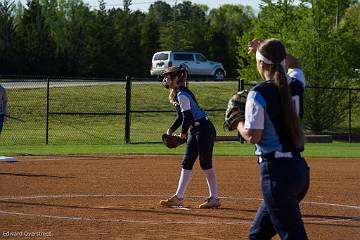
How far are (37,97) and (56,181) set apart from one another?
916 inches

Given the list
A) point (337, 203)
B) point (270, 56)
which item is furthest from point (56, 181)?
point (270, 56)

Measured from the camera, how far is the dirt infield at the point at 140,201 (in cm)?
962

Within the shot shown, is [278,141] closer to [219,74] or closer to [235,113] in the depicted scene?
[235,113]

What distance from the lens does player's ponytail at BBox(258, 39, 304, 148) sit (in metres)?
6.04

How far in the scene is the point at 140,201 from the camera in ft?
40.4

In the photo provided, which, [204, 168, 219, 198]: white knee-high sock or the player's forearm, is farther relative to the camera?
[204, 168, 219, 198]: white knee-high sock

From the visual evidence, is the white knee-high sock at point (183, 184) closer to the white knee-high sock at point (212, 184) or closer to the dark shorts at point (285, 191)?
the white knee-high sock at point (212, 184)

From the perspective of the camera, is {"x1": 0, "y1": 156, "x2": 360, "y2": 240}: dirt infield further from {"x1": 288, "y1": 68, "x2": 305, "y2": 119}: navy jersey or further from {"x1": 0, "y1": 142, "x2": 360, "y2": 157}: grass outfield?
{"x1": 0, "y1": 142, "x2": 360, "y2": 157}: grass outfield

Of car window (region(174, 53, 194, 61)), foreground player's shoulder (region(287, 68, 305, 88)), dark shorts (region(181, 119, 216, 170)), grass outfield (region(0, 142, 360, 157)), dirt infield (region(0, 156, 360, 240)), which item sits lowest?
grass outfield (region(0, 142, 360, 157))

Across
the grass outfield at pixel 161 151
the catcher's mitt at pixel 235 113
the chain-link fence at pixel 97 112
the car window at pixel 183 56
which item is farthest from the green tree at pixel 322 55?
the catcher's mitt at pixel 235 113

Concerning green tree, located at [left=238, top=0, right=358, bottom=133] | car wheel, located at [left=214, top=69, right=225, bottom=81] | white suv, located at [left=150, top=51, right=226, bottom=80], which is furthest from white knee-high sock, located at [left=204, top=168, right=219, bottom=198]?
car wheel, located at [left=214, top=69, right=225, bottom=81]

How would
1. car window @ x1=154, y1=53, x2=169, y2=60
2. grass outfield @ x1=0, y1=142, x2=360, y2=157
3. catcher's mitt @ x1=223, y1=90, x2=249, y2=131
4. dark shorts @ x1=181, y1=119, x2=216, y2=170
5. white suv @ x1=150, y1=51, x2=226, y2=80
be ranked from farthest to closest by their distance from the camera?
1. car window @ x1=154, y1=53, x2=169, y2=60
2. white suv @ x1=150, y1=51, x2=226, y2=80
3. grass outfield @ x1=0, y1=142, x2=360, y2=157
4. dark shorts @ x1=181, y1=119, x2=216, y2=170
5. catcher's mitt @ x1=223, y1=90, x2=249, y2=131

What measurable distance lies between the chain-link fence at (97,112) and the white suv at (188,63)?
545 cm

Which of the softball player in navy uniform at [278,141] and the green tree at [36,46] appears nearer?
the softball player in navy uniform at [278,141]
